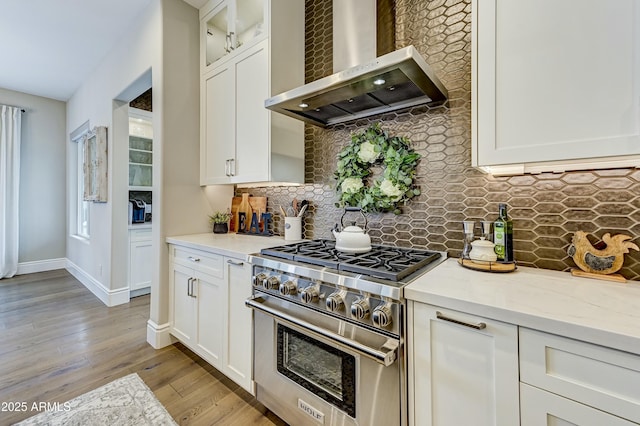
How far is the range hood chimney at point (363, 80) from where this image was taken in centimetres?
136

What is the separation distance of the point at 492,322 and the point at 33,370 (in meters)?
3.05

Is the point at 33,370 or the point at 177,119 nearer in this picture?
the point at 33,370

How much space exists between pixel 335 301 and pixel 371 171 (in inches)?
39.4

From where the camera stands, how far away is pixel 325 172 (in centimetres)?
213

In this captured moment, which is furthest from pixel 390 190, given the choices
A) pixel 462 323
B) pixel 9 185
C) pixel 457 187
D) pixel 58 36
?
pixel 9 185

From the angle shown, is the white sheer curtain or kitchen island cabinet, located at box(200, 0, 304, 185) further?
the white sheer curtain

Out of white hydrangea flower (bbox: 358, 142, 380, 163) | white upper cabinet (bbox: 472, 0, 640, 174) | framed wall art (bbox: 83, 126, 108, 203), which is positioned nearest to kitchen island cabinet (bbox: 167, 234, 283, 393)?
white hydrangea flower (bbox: 358, 142, 380, 163)

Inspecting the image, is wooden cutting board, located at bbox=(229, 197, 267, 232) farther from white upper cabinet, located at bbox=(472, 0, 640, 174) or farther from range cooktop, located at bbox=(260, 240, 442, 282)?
white upper cabinet, located at bbox=(472, 0, 640, 174)

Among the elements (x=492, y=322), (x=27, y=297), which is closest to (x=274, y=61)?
(x=492, y=322)

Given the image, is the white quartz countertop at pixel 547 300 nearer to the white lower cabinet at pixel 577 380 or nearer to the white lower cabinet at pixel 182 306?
the white lower cabinet at pixel 577 380

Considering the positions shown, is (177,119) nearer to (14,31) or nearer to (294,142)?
(294,142)

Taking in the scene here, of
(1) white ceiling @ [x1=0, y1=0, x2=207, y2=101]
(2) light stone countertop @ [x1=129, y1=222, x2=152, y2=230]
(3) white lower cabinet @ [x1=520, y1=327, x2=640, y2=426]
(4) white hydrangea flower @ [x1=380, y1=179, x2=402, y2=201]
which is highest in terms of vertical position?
(1) white ceiling @ [x1=0, y1=0, x2=207, y2=101]

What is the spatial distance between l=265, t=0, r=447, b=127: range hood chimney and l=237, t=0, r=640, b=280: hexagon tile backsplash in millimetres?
102

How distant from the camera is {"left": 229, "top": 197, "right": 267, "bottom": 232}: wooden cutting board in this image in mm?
2523
